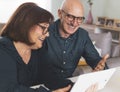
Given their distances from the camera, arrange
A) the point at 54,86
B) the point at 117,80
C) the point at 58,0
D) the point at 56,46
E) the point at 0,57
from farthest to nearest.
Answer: the point at 58,0
the point at 56,46
the point at 117,80
the point at 54,86
the point at 0,57

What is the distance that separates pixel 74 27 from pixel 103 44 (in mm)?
1230

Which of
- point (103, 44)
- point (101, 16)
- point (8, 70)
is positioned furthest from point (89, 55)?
point (101, 16)

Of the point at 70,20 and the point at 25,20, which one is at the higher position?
the point at 25,20

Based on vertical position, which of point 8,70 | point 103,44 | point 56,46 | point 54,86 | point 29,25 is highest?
point 29,25

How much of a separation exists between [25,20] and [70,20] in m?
0.55

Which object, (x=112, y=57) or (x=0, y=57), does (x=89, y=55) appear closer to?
(x=0, y=57)

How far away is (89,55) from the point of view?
178 centimetres

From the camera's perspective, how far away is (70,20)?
1613 mm

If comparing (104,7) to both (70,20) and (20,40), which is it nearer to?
(70,20)

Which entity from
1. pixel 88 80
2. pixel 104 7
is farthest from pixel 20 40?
pixel 104 7

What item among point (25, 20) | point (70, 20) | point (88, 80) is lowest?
point (88, 80)

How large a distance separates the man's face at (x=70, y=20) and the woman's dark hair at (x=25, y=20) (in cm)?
43

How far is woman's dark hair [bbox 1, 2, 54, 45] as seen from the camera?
1.12m

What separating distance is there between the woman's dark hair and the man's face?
→ 0.43 m
